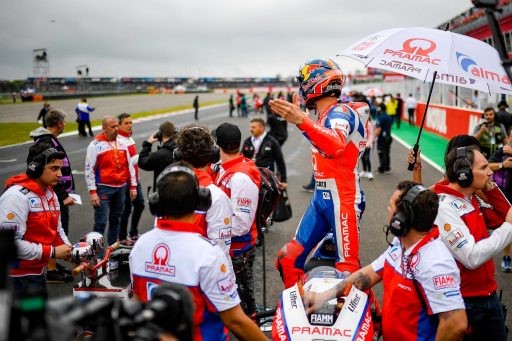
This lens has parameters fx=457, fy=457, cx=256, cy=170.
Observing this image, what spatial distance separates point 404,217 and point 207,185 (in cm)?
149

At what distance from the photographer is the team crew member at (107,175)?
6637mm

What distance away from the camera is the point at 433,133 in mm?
22953

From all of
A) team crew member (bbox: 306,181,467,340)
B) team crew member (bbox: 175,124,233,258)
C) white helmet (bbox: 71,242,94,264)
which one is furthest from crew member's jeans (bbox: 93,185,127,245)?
team crew member (bbox: 306,181,467,340)

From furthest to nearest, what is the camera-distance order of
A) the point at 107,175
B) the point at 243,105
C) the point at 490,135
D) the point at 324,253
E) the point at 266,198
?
the point at 243,105 → the point at 490,135 → the point at 107,175 → the point at 266,198 → the point at 324,253

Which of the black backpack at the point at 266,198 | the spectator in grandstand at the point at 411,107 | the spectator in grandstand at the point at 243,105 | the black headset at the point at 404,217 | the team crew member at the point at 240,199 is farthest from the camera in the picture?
the spectator in grandstand at the point at 243,105

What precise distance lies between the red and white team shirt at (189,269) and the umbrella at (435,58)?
222 cm

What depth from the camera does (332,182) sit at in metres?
3.89

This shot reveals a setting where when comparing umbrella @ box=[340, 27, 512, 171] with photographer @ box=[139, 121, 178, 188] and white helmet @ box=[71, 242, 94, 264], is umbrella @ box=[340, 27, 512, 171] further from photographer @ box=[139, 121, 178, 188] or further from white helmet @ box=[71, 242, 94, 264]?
photographer @ box=[139, 121, 178, 188]

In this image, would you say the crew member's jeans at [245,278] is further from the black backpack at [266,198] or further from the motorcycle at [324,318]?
the motorcycle at [324,318]

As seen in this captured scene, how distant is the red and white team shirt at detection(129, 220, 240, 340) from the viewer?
7.32ft

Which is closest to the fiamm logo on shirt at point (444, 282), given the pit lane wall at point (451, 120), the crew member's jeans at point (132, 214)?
the crew member's jeans at point (132, 214)

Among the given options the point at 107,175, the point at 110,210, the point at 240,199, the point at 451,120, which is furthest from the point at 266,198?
the point at 451,120

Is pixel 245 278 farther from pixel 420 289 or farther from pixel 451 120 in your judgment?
pixel 451 120

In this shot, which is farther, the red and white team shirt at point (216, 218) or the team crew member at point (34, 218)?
the team crew member at point (34, 218)
